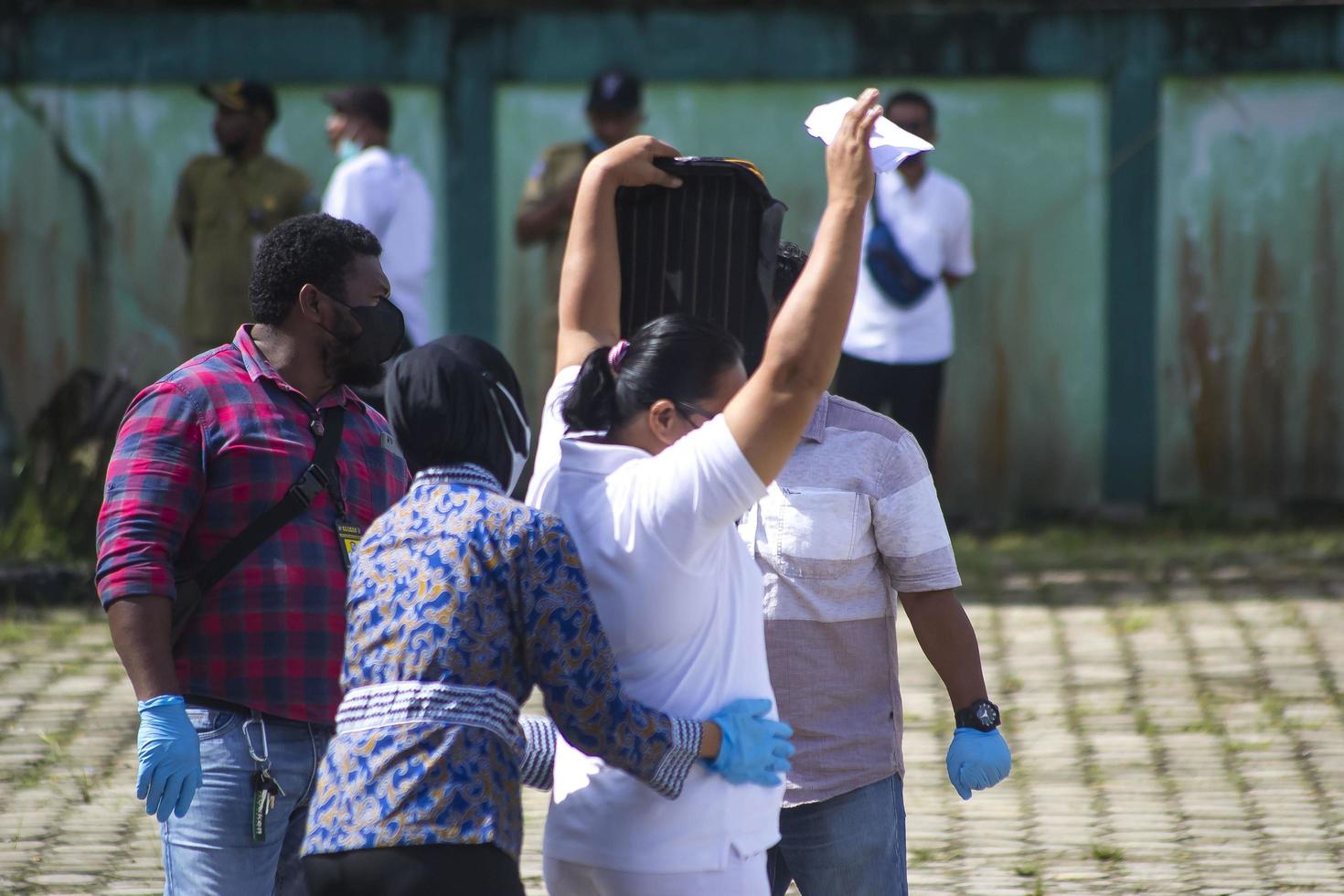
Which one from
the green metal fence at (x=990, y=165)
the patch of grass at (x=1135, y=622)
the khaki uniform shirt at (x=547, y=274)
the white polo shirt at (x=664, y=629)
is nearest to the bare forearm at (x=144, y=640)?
the white polo shirt at (x=664, y=629)

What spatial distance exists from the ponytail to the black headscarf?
162mm

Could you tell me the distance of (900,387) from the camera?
335 inches

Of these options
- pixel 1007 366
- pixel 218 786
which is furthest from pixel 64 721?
pixel 1007 366

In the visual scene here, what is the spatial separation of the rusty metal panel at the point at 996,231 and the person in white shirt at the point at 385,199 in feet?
3.56

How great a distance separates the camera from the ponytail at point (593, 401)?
3.02 metres

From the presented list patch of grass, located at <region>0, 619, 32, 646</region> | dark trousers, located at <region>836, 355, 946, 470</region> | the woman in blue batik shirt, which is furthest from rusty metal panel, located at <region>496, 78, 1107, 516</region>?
the woman in blue batik shirt

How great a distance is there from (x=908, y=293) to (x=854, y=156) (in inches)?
221

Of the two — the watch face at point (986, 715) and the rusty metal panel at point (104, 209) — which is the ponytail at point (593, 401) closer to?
the watch face at point (986, 715)

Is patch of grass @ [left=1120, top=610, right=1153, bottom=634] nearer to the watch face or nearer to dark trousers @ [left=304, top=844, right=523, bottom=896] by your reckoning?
the watch face

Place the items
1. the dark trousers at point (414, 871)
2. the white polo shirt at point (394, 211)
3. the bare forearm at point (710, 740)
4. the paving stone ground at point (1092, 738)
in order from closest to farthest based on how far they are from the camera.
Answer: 1. the dark trousers at point (414, 871)
2. the bare forearm at point (710, 740)
3. the paving stone ground at point (1092, 738)
4. the white polo shirt at point (394, 211)

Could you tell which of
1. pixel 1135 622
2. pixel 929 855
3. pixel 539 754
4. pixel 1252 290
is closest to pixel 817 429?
pixel 539 754

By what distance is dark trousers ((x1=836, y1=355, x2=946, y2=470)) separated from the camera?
8.48m

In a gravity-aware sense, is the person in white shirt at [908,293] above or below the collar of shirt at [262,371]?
below

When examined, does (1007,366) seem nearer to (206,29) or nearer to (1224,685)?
(1224,685)
